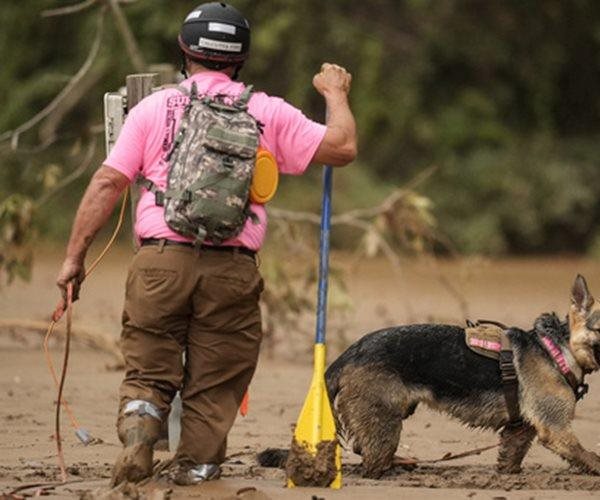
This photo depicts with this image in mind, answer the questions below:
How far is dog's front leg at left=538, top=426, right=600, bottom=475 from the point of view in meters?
7.48

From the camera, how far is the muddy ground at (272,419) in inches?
276

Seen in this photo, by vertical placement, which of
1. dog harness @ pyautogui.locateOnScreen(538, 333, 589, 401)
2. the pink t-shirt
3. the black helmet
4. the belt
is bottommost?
dog harness @ pyautogui.locateOnScreen(538, 333, 589, 401)

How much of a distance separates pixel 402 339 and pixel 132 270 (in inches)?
59.0

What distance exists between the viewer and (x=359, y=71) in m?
21.5

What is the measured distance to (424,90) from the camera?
22859 mm

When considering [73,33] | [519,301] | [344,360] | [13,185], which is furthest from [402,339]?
[73,33]

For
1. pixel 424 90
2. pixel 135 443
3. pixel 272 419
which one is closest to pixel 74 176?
pixel 272 419

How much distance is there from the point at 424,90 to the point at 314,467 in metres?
16.4

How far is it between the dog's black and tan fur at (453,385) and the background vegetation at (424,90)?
42.0 feet

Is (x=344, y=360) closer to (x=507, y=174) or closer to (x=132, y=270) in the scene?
(x=132, y=270)

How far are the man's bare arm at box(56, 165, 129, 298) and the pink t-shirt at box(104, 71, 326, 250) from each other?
5cm

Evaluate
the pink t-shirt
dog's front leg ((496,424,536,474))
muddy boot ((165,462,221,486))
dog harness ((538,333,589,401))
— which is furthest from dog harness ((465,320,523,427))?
muddy boot ((165,462,221,486))

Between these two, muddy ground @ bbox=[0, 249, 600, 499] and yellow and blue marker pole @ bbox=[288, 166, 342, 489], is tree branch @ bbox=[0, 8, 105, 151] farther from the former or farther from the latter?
yellow and blue marker pole @ bbox=[288, 166, 342, 489]

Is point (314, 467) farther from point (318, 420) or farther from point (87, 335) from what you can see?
point (87, 335)
